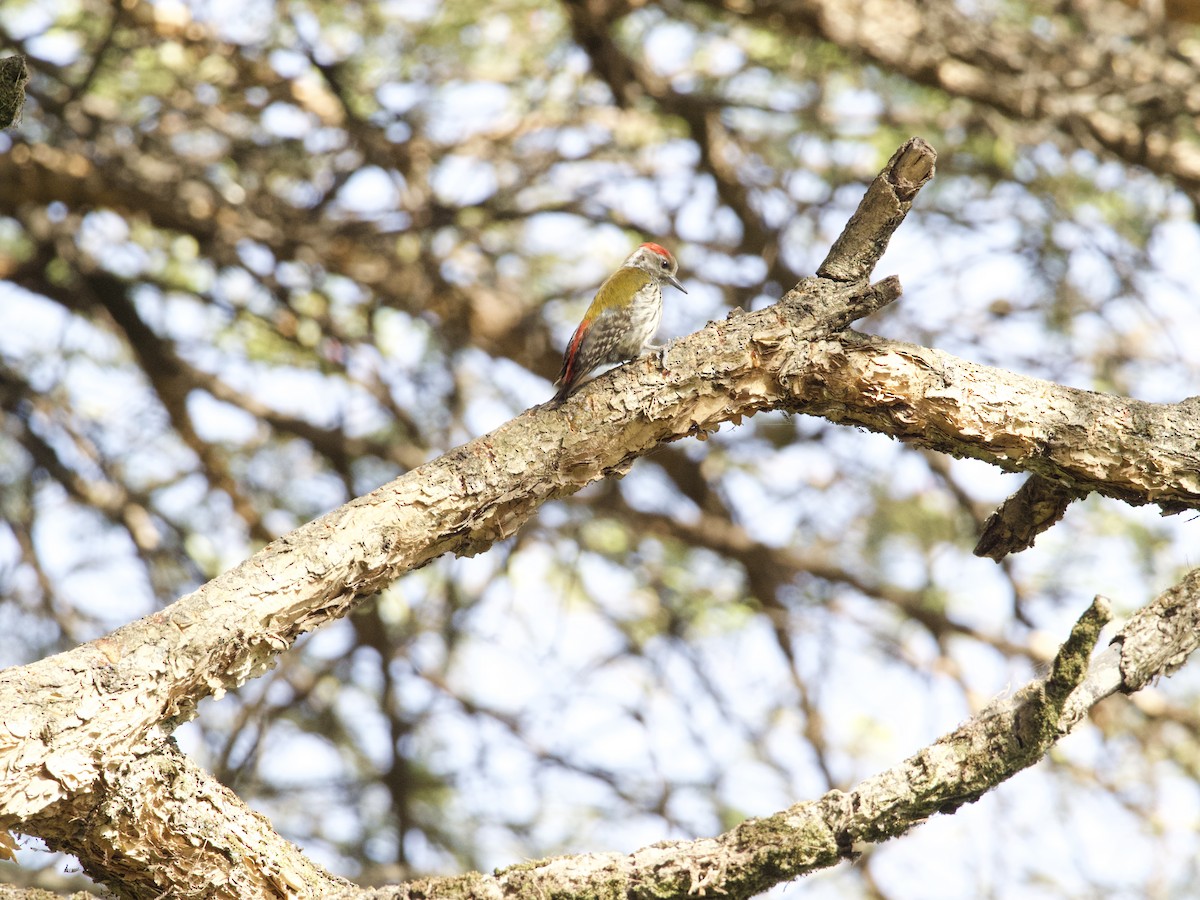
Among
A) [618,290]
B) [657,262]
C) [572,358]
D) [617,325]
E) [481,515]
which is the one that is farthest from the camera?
[657,262]

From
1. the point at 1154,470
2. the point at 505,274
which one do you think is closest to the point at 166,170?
the point at 505,274

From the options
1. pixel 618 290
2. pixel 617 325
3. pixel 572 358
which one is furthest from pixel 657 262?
pixel 572 358

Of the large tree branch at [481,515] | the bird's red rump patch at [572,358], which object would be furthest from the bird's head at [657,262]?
the large tree branch at [481,515]

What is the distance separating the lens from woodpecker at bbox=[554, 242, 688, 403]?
3946 mm

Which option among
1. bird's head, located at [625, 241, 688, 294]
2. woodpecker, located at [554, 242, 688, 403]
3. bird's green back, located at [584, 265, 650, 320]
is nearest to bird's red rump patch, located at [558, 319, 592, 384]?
woodpecker, located at [554, 242, 688, 403]

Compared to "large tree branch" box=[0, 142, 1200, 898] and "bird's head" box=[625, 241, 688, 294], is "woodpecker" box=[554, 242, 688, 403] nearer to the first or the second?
"bird's head" box=[625, 241, 688, 294]

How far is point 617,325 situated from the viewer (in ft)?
13.5

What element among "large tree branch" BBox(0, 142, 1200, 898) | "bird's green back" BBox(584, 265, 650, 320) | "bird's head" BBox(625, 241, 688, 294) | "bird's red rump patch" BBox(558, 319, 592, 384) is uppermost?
"bird's head" BBox(625, 241, 688, 294)

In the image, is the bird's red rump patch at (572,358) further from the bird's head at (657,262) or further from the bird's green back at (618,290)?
the bird's head at (657,262)

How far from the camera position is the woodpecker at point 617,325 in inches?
155

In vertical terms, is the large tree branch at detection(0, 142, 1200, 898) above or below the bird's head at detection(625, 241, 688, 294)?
below

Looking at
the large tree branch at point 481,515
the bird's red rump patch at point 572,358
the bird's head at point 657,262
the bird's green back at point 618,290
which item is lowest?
the large tree branch at point 481,515

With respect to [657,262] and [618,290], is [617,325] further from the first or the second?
[657,262]

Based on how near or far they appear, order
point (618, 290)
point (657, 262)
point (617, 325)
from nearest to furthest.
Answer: point (617, 325), point (618, 290), point (657, 262)
